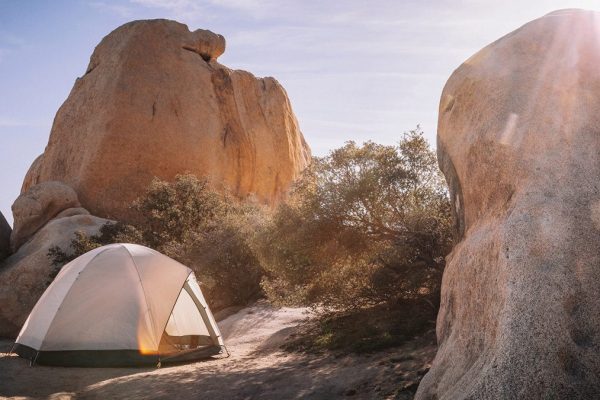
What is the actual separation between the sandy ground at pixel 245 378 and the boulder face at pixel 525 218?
208 centimetres

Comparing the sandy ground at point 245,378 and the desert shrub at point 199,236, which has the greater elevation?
the desert shrub at point 199,236

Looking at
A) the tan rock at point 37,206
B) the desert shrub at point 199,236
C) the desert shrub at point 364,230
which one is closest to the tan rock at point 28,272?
the desert shrub at point 199,236

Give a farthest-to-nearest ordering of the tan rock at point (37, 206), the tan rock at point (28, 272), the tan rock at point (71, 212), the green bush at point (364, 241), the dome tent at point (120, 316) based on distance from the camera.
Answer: the tan rock at point (71, 212) < the tan rock at point (37, 206) < the tan rock at point (28, 272) < the green bush at point (364, 241) < the dome tent at point (120, 316)

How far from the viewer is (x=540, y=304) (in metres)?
4.23

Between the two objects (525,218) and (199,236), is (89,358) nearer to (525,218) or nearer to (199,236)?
(525,218)

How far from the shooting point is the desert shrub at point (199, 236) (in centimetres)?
1891

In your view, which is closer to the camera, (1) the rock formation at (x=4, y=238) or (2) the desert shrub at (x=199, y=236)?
(2) the desert shrub at (x=199, y=236)

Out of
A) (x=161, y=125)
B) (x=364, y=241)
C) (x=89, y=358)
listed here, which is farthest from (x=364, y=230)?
(x=161, y=125)

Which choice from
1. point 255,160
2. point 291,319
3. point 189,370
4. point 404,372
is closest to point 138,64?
point 255,160

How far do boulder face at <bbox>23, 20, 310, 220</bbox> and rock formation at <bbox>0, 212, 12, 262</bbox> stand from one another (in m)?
3.76

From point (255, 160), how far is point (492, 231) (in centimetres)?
2845

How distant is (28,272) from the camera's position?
70.3 ft

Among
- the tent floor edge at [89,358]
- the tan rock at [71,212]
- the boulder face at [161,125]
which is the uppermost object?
the boulder face at [161,125]

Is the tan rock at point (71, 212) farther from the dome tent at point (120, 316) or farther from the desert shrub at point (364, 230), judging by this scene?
the desert shrub at point (364, 230)
